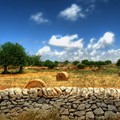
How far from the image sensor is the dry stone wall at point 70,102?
19156 millimetres

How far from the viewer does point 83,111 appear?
19297mm

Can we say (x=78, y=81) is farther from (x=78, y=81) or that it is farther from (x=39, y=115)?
(x=39, y=115)

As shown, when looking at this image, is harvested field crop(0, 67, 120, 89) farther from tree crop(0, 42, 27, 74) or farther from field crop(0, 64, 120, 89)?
tree crop(0, 42, 27, 74)

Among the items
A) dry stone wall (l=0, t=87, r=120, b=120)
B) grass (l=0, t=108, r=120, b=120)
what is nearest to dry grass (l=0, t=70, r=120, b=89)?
dry stone wall (l=0, t=87, r=120, b=120)

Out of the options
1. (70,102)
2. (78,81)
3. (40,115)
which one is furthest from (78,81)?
(40,115)

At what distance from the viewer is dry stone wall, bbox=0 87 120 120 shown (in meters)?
19.2

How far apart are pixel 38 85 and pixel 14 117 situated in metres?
4.85

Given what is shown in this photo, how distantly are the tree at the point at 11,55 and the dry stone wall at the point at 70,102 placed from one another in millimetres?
41774

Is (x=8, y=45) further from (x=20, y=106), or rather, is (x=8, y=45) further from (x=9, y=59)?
(x=20, y=106)

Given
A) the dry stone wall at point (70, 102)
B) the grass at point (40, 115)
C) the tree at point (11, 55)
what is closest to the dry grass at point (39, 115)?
the grass at point (40, 115)

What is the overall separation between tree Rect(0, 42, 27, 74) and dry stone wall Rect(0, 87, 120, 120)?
4177 cm

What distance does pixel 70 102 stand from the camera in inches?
768

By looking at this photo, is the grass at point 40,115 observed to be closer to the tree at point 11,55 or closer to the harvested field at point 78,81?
the harvested field at point 78,81

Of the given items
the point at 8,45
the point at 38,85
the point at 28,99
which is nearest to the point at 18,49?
the point at 8,45
